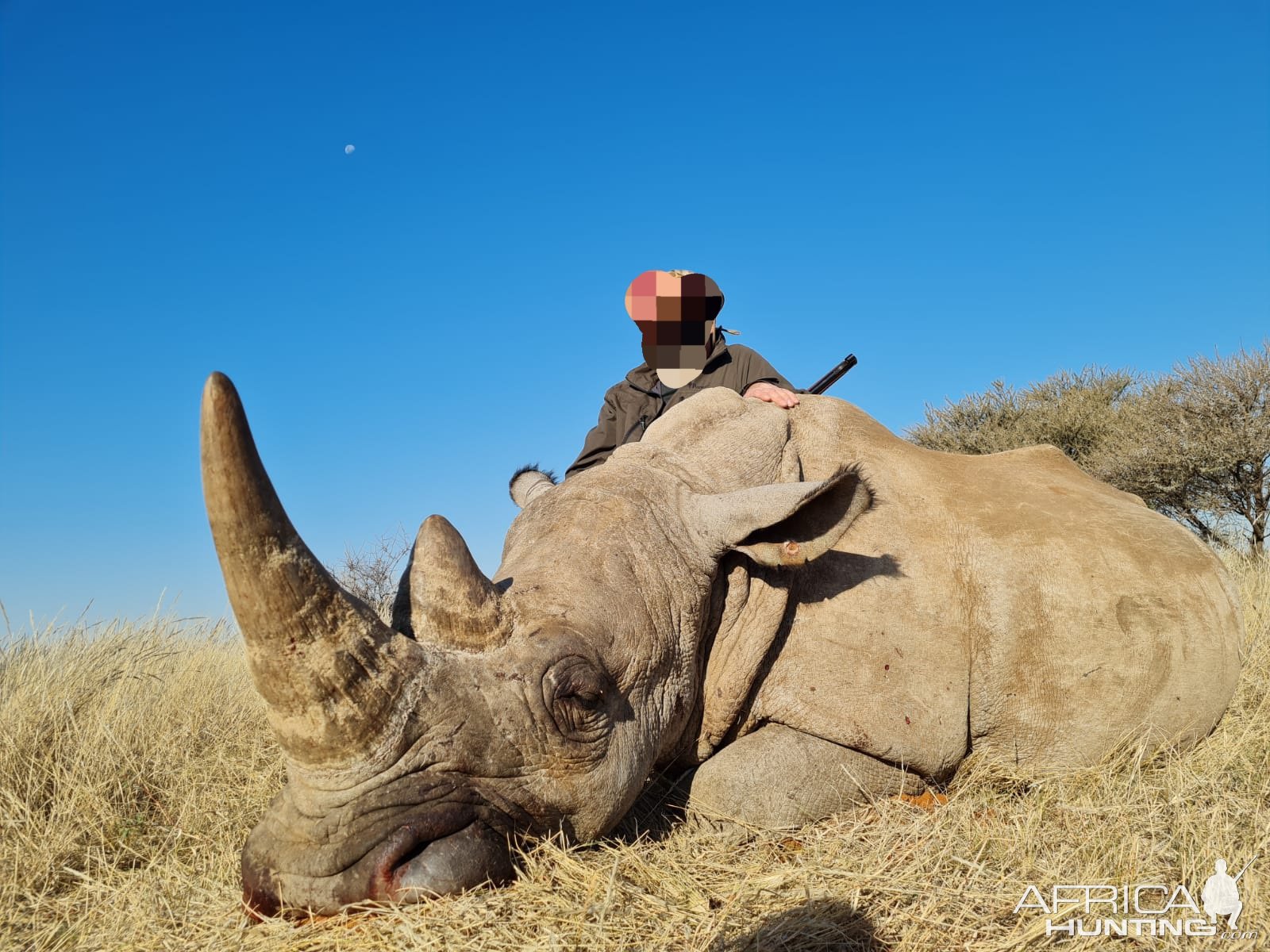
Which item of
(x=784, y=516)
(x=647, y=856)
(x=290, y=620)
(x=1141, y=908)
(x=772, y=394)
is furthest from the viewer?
(x=772, y=394)

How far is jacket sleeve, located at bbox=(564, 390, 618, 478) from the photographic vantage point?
6816 millimetres

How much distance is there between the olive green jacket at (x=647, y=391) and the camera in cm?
688

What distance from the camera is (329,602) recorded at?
320 cm

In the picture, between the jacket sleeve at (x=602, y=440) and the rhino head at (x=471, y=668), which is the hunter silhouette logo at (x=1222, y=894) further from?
the jacket sleeve at (x=602, y=440)

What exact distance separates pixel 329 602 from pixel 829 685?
252 cm

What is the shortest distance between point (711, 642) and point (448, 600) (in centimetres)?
156

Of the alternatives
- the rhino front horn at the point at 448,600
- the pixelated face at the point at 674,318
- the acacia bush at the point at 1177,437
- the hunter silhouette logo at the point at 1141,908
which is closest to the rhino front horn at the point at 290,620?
the rhino front horn at the point at 448,600

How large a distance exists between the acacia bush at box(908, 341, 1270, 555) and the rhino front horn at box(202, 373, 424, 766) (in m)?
14.4

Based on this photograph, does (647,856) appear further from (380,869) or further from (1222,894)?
(1222,894)

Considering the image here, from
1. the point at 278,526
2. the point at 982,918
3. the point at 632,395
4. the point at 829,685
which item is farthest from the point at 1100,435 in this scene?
the point at 278,526

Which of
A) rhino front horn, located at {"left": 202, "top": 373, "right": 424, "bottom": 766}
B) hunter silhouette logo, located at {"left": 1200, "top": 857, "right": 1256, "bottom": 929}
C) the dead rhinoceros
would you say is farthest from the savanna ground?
rhino front horn, located at {"left": 202, "top": 373, "right": 424, "bottom": 766}

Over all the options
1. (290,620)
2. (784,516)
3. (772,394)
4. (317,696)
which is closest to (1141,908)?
(784,516)

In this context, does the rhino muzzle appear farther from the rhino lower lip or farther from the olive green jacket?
the olive green jacket

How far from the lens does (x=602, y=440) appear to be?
7.01 metres
